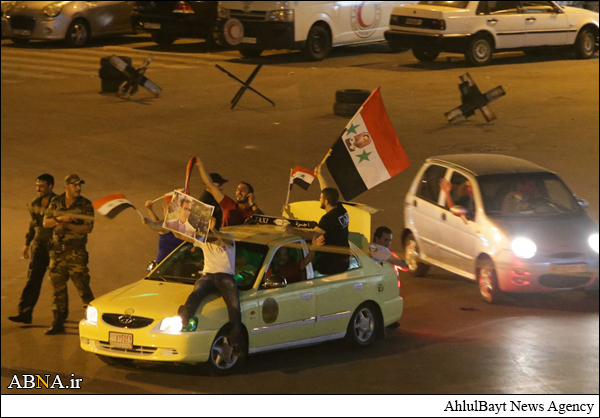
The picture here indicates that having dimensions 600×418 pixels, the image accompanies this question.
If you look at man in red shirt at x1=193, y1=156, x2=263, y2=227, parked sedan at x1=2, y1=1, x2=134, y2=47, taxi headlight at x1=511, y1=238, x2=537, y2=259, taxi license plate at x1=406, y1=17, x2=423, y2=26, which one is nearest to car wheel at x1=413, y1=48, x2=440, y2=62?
taxi license plate at x1=406, y1=17, x2=423, y2=26

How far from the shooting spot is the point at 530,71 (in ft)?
24.2

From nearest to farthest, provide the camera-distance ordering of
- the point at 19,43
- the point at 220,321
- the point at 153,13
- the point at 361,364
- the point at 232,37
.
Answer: the point at 232,37 < the point at 153,13 < the point at 220,321 < the point at 361,364 < the point at 19,43

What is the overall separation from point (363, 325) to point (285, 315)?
977 millimetres

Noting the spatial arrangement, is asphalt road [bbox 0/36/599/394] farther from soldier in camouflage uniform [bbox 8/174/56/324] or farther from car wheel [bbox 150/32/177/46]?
soldier in camouflage uniform [bbox 8/174/56/324]

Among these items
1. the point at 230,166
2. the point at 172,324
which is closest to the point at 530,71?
the point at 230,166

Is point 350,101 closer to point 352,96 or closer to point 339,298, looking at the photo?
point 352,96

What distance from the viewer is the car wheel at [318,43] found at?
6.16 m

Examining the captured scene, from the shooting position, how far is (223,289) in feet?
13.6

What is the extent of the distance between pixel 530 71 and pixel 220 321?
3.78m

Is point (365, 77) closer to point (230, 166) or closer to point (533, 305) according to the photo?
point (230, 166)

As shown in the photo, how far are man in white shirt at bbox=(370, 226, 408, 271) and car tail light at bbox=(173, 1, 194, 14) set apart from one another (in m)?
1.67

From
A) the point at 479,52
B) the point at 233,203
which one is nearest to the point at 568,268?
the point at 233,203

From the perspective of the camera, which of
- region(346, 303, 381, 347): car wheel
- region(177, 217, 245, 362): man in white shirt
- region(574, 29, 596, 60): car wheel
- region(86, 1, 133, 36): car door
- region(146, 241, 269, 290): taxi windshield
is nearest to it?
region(177, 217, 245, 362): man in white shirt

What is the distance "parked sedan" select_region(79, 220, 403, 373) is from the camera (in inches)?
164
